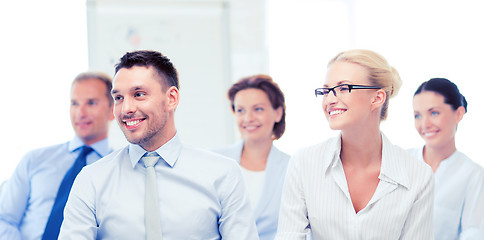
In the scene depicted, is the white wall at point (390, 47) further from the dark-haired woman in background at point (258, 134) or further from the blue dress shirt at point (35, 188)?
the blue dress shirt at point (35, 188)

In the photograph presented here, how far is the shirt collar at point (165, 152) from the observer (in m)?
1.96

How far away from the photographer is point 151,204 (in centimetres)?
187

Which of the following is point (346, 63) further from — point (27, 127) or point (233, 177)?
point (27, 127)

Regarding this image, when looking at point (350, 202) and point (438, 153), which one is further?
point (438, 153)

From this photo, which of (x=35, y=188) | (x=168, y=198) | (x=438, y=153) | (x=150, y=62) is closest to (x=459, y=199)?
(x=438, y=153)

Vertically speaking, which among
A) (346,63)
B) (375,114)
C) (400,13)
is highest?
(400,13)

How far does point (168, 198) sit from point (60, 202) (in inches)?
32.4

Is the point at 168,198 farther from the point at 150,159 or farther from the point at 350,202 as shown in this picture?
the point at 350,202

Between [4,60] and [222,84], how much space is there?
177 cm

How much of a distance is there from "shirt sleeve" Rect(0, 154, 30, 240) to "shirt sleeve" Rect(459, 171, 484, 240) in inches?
89.3

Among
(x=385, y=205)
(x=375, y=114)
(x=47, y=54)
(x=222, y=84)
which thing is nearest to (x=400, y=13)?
(x=222, y=84)

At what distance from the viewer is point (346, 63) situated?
2.08m

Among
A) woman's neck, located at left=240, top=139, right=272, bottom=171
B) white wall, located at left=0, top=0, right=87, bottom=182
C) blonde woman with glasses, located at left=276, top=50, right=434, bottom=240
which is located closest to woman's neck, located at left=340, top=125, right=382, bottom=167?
blonde woman with glasses, located at left=276, top=50, right=434, bottom=240

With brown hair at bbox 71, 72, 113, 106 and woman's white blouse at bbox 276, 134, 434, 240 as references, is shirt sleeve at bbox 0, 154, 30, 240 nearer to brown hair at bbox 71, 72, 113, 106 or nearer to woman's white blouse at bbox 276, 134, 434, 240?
brown hair at bbox 71, 72, 113, 106
